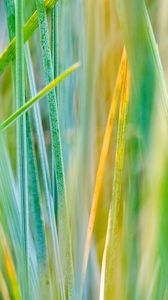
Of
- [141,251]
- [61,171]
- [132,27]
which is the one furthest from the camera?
[141,251]

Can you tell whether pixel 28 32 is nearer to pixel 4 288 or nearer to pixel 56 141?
pixel 56 141

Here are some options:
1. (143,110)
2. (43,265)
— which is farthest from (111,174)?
(143,110)

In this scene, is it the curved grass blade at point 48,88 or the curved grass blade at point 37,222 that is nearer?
the curved grass blade at point 48,88

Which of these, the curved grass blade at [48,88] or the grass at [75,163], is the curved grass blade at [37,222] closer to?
the grass at [75,163]

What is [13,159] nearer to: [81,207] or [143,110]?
[81,207]

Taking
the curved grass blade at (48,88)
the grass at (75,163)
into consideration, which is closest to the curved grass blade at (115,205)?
the grass at (75,163)

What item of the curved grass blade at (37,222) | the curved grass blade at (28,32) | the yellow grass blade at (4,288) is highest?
the curved grass blade at (28,32)

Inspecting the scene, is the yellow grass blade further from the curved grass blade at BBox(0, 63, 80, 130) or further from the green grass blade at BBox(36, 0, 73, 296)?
the curved grass blade at BBox(0, 63, 80, 130)

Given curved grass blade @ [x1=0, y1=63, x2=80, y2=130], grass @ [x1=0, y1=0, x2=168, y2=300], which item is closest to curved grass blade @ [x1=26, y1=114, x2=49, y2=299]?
grass @ [x1=0, y1=0, x2=168, y2=300]
